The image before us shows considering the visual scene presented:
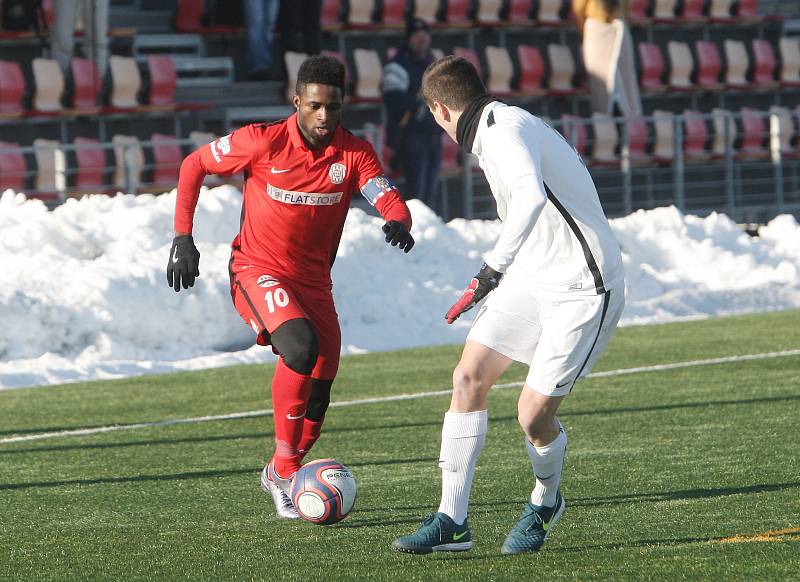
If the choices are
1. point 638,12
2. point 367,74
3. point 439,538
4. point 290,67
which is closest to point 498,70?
point 367,74

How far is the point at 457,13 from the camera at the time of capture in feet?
83.7

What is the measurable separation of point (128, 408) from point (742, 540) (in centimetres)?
585

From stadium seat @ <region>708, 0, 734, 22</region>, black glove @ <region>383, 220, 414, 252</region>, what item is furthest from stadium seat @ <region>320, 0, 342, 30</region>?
black glove @ <region>383, 220, 414, 252</region>

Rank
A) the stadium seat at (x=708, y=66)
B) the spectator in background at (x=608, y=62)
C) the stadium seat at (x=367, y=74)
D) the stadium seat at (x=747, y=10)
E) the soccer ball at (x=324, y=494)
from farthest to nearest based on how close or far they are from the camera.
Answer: the stadium seat at (x=747, y=10) → the stadium seat at (x=708, y=66) → the spectator in background at (x=608, y=62) → the stadium seat at (x=367, y=74) → the soccer ball at (x=324, y=494)

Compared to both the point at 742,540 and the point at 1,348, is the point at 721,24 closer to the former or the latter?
the point at 1,348

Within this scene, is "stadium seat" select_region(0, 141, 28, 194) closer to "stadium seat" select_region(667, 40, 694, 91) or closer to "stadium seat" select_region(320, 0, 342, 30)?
"stadium seat" select_region(320, 0, 342, 30)

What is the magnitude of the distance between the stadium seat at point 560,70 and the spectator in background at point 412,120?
6035 mm

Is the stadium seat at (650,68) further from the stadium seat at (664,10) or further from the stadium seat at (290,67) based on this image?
the stadium seat at (290,67)

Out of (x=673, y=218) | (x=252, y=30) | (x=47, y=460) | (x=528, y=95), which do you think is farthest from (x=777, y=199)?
(x=47, y=460)

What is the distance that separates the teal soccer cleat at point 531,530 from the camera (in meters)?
5.82

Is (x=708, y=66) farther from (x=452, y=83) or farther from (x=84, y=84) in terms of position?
(x=452, y=83)

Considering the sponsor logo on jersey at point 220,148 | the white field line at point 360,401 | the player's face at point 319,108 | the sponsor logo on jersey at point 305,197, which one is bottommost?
the white field line at point 360,401

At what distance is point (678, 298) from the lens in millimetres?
17312

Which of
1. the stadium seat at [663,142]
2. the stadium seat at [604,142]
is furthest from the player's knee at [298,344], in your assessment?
the stadium seat at [663,142]
